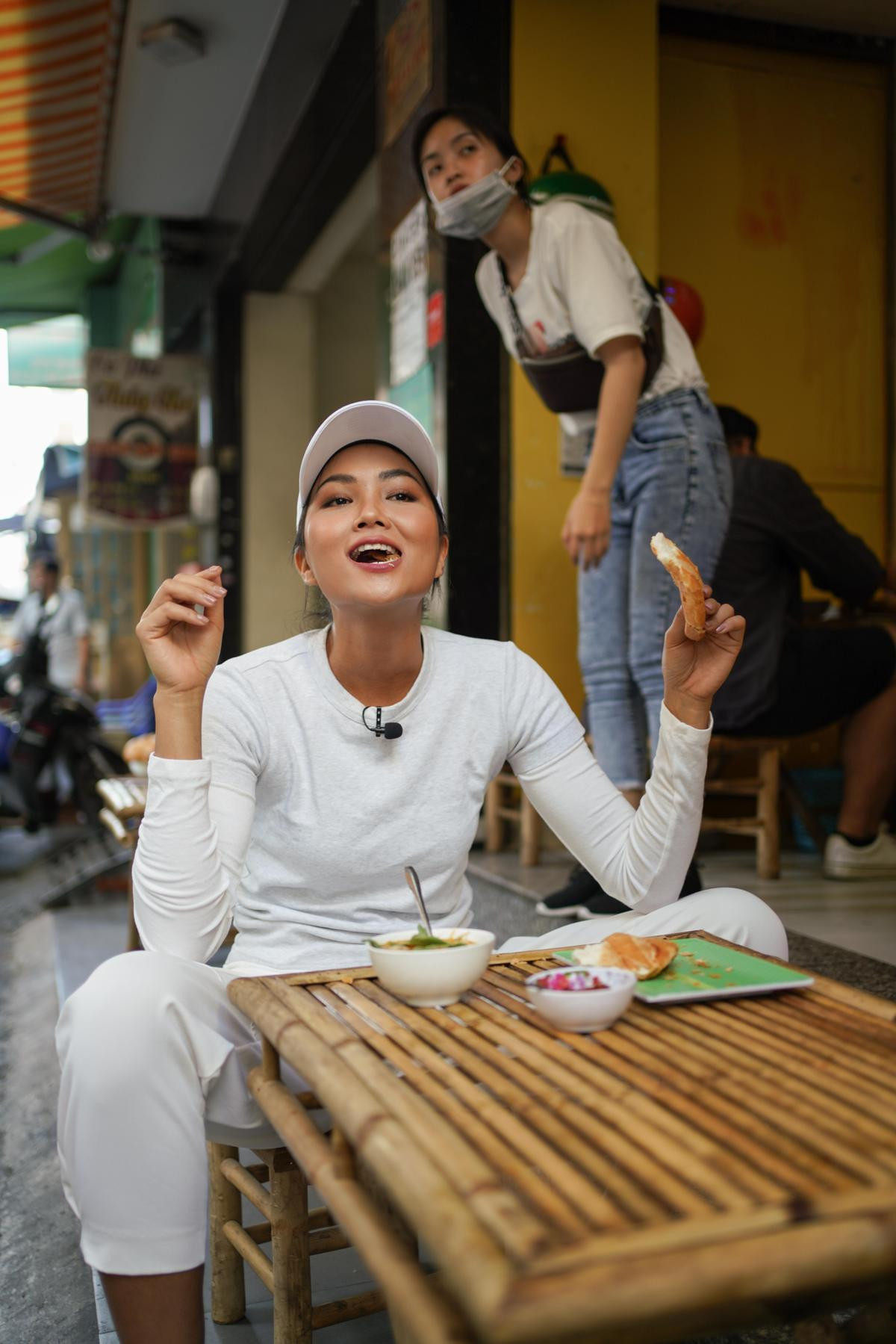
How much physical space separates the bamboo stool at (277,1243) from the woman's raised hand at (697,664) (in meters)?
0.65

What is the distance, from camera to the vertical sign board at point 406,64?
168 inches

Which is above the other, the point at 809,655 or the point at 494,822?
the point at 809,655

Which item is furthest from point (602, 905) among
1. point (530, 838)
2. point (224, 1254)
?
point (224, 1254)

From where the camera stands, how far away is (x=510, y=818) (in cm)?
421

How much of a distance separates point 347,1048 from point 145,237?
1047cm

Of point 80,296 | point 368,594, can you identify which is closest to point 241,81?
point 368,594

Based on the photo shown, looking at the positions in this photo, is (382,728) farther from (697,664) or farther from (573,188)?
(573,188)

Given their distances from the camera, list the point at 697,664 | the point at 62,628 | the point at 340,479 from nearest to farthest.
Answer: the point at 697,664 < the point at 340,479 < the point at 62,628

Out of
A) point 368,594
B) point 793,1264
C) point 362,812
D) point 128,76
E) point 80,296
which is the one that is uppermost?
point 80,296

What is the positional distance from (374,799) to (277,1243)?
54 cm

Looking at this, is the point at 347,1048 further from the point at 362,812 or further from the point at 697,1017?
the point at 362,812

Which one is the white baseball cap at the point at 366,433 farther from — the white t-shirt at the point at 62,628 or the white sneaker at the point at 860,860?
the white t-shirt at the point at 62,628

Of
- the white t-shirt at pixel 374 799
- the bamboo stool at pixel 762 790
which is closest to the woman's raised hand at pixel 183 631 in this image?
the white t-shirt at pixel 374 799

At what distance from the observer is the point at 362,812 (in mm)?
1552
